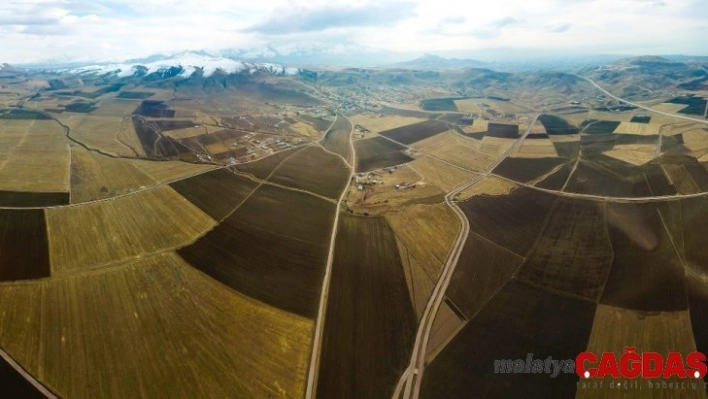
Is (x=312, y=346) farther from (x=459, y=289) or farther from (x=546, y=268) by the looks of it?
(x=546, y=268)

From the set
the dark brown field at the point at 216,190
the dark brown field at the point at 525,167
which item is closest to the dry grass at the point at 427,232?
the dark brown field at the point at 525,167

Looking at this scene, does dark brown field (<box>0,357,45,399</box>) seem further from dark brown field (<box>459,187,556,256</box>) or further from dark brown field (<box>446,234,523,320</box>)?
dark brown field (<box>459,187,556,256</box>)

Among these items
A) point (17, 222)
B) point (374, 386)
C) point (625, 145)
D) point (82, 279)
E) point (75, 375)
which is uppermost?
point (625, 145)

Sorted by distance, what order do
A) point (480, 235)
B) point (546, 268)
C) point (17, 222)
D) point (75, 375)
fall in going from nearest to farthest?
point (75, 375) < point (546, 268) < point (17, 222) < point (480, 235)

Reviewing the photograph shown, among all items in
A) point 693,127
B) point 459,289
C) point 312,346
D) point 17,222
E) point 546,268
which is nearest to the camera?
point 312,346

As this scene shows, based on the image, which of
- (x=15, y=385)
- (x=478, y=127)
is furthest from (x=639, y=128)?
(x=15, y=385)

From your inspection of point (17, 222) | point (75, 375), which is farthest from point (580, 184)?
point (17, 222)

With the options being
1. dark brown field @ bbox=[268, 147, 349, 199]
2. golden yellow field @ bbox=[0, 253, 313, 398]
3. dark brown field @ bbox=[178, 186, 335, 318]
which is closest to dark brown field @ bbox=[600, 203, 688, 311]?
dark brown field @ bbox=[178, 186, 335, 318]
